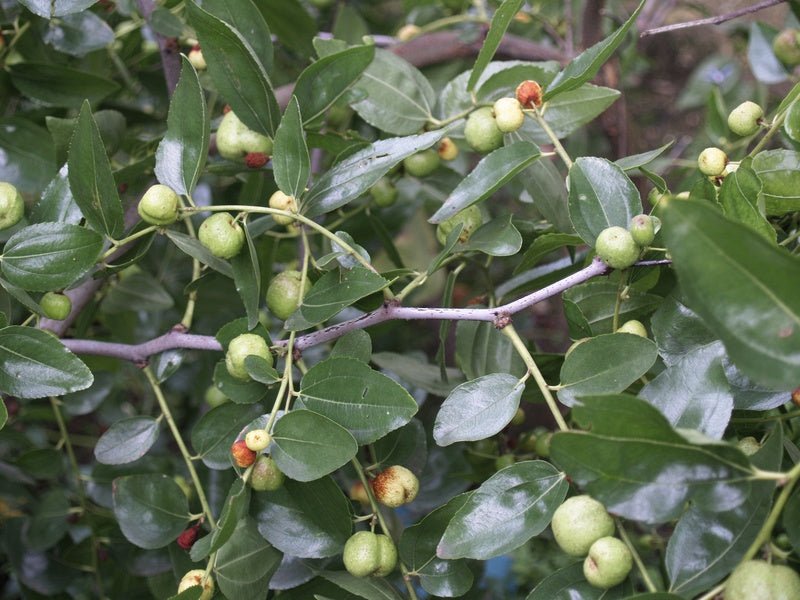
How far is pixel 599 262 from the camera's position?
658 millimetres

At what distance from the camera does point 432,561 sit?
72 cm

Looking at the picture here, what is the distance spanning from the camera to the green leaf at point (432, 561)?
2.31 feet

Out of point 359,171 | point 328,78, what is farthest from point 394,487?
point 328,78

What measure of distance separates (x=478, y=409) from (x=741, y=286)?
0.26 meters

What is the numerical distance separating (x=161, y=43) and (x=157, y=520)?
0.56 m

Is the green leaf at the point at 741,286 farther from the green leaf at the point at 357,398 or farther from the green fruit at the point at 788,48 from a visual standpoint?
the green fruit at the point at 788,48

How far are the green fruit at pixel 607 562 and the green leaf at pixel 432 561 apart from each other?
16 centimetres

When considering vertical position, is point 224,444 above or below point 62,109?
below

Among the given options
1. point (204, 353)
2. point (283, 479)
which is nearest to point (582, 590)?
point (283, 479)

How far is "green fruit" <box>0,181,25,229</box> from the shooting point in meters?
0.72

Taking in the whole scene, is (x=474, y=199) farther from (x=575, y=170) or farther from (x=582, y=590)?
(x=582, y=590)

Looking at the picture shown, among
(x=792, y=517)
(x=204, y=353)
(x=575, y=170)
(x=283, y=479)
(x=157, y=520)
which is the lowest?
(x=204, y=353)

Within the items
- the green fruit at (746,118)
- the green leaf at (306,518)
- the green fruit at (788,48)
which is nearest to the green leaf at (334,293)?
the green leaf at (306,518)

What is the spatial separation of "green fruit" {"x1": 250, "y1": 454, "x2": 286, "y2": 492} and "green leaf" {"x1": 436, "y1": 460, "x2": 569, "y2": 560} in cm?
17
